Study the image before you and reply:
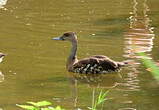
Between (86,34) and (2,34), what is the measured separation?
1701mm

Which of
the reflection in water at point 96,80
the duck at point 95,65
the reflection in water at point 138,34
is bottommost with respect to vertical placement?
the reflection in water at point 96,80

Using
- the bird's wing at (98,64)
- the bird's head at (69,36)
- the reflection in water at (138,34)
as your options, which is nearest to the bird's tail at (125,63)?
the bird's wing at (98,64)

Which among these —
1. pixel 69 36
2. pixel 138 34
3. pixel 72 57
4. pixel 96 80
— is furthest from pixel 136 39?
pixel 96 80

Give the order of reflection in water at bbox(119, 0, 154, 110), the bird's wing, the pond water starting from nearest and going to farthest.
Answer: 1. the pond water
2. reflection in water at bbox(119, 0, 154, 110)
3. the bird's wing

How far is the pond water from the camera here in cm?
746

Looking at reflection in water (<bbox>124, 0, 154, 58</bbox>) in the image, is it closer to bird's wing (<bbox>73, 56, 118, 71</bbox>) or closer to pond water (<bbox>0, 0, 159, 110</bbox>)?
pond water (<bbox>0, 0, 159, 110</bbox>)

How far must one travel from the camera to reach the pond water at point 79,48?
24.5 feet

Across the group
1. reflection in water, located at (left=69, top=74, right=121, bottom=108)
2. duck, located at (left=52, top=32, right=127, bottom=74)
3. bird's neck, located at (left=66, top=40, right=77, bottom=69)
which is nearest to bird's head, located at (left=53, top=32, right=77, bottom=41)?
bird's neck, located at (left=66, top=40, right=77, bottom=69)

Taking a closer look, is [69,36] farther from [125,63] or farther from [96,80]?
[96,80]

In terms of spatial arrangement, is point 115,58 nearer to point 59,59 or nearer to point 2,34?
point 59,59

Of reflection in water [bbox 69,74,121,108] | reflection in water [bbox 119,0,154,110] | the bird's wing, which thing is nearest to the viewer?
reflection in water [bbox 119,0,154,110]

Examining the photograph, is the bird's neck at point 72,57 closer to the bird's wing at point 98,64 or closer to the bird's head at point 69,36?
the bird's head at point 69,36

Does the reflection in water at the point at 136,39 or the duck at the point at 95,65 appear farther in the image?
the duck at the point at 95,65

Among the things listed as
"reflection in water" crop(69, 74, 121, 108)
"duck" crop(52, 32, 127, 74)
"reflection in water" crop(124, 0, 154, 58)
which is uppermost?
"reflection in water" crop(124, 0, 154, 58)
